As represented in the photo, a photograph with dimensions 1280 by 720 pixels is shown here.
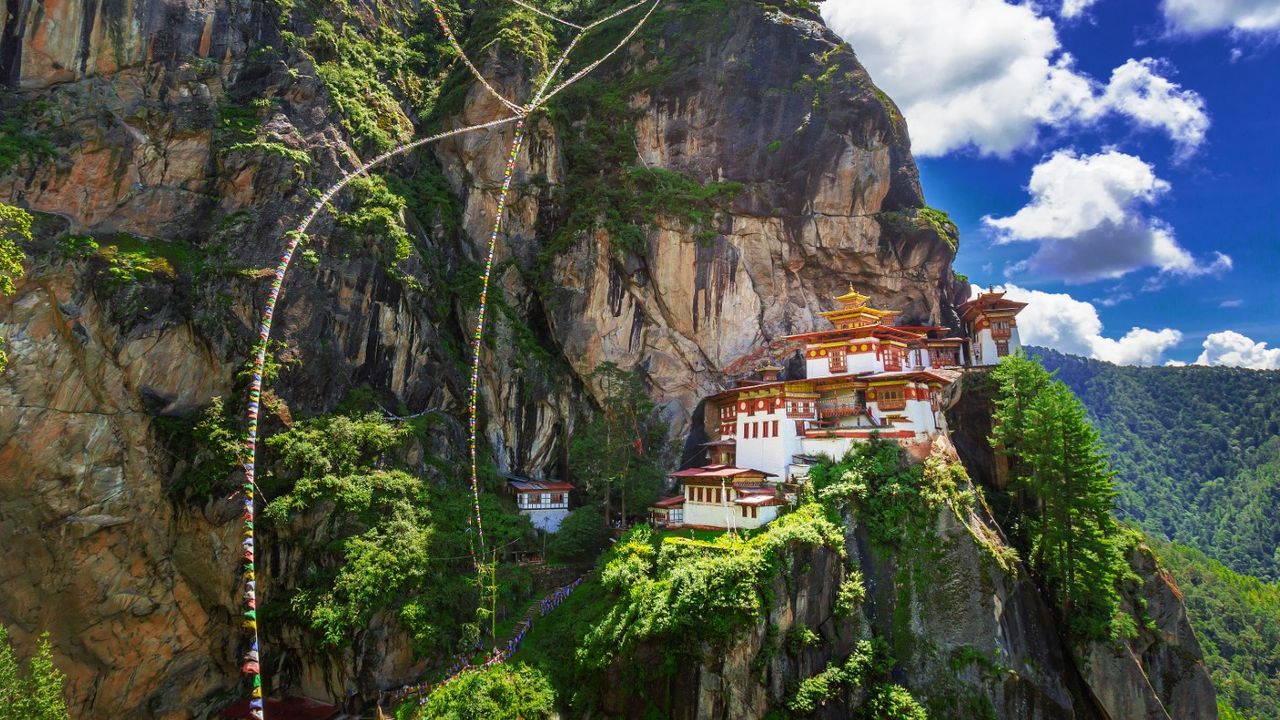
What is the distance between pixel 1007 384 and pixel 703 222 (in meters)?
18.4

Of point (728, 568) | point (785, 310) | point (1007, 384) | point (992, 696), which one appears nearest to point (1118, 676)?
point (992, 696)

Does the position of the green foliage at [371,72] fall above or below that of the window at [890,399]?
above

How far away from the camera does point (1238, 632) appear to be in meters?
58.6

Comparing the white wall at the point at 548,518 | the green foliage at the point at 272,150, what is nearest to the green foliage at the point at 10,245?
the green foliage at the point at 272,150

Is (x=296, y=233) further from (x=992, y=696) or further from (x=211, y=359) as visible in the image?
(x=992, y=696)

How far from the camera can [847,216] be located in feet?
130

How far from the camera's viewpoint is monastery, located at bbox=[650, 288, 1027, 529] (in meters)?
27.9

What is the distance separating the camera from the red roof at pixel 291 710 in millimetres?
21875

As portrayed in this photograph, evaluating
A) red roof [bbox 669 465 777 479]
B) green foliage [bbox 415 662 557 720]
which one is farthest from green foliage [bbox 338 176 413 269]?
green foliage [bbox 415 662 557 720]

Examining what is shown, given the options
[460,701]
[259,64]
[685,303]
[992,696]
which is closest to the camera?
[460,701]

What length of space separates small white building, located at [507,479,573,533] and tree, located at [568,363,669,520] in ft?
4.29

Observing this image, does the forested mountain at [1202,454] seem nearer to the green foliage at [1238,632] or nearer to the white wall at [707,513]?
the green foliage at [1238,632]

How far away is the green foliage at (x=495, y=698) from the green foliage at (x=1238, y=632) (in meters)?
55.9

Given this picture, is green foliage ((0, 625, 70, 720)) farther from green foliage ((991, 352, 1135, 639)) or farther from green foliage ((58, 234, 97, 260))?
green foliage ((991, 352, 1135, 639))
